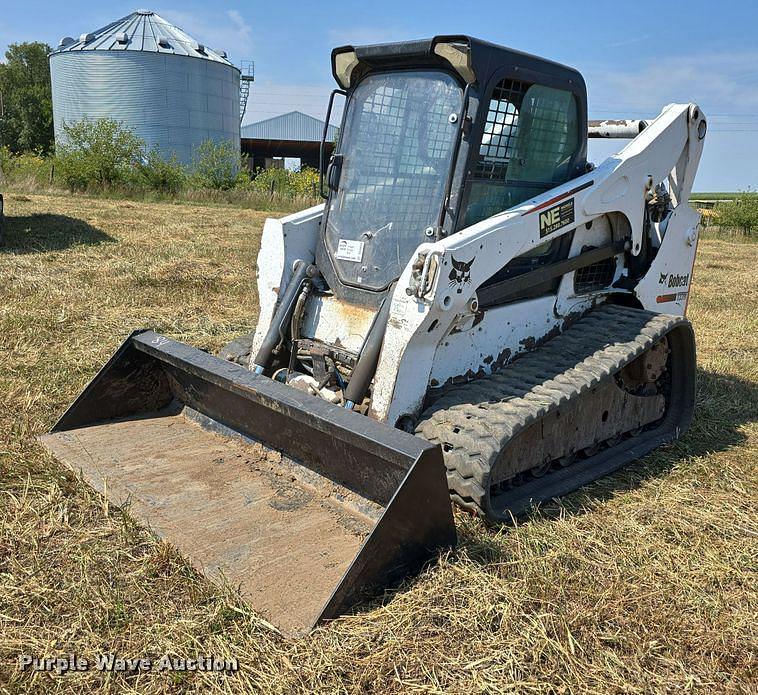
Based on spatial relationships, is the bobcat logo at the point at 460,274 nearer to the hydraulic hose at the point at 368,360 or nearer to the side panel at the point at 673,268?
the hydraulic hose at the point at 368,360

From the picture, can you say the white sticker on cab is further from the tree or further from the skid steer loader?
the tree

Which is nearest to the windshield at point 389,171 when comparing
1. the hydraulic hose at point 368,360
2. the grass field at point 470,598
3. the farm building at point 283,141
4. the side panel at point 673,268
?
the hydraulic hose at point 368,360

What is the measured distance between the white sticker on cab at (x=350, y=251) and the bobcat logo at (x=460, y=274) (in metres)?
0.79

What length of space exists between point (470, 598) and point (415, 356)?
1238 millimetres

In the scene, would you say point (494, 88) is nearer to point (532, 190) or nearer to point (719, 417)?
point (532, 190)

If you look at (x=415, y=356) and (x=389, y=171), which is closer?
(x=415, y=356)

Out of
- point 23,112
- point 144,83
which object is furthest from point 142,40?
point 23,112

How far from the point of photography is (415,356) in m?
3.65

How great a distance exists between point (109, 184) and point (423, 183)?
65.4 feet

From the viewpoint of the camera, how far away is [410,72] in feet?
13.3

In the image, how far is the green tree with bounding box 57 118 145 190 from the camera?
2170 cm

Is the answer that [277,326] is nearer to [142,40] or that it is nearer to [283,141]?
[142,40]

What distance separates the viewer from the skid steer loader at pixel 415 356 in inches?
125

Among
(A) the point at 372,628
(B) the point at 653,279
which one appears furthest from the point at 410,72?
(A) the point at 372,628
